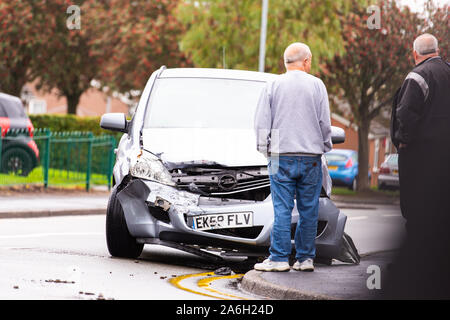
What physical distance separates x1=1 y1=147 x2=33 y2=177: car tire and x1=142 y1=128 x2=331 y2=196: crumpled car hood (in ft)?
35.0

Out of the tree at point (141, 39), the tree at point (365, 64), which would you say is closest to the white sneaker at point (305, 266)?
the tree at point (365, 64)

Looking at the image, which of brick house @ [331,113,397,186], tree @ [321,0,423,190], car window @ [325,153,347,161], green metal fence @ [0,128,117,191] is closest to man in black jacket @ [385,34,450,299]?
green metal fence @ [0,128,117,191]

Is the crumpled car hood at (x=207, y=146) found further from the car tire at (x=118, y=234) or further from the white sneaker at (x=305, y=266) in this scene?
the white sneaker at (x=305, y=266)

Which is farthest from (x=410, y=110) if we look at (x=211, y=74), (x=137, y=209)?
(x=211, y=74)

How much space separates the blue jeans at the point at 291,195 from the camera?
26.5 feet

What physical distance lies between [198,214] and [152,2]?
31612 mm

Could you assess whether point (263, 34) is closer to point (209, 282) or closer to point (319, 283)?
point (209, 282)

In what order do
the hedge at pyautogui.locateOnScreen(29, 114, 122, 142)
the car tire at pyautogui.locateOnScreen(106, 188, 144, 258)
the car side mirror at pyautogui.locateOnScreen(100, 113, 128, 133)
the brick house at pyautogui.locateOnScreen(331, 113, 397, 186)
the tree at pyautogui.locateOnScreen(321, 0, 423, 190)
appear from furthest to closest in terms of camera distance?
the brick house at pyautogui.locateOnScreen(331, 113, 397, 186), the tree at pyautogui.locateOnScreen(321, 0, 423, 190), the hedge at pyautogui.locateOnScreen(29, 114, 122, 142), the car side mirror at pyautogui.locateOnScreen(100, 113, 128, 133), the car tire at pyautogui.locateOnScreen(106, 188, 144, 258)

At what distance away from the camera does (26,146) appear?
2034 centimetres

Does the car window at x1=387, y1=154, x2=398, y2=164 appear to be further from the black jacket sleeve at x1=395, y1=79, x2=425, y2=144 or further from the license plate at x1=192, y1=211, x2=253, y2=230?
the license plate at x1=192, y1=211, x2=253, y2=230

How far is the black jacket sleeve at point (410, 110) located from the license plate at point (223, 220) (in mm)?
1723

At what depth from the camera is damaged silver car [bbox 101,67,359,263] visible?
880 cm

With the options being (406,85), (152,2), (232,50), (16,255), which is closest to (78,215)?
(16,255)

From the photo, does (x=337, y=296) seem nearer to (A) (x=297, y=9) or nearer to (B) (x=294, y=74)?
(B) (x=294, y=74)
